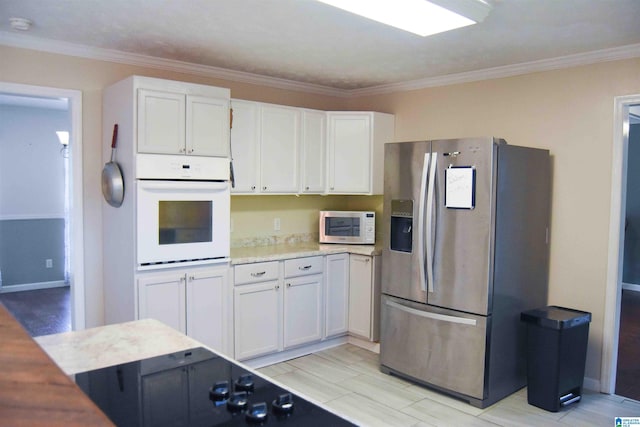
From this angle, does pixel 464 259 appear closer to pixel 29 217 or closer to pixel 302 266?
pixel 302 266

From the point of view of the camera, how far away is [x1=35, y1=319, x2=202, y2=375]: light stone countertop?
1.57 meters

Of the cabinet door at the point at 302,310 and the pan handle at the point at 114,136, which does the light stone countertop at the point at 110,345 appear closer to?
the pan handle at the point at 114,136

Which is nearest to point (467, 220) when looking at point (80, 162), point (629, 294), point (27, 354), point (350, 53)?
point (350, 53)

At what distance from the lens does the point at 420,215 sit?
3602 mm

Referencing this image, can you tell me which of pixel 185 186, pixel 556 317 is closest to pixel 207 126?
pixel 185 186

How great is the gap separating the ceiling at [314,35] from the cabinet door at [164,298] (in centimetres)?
159

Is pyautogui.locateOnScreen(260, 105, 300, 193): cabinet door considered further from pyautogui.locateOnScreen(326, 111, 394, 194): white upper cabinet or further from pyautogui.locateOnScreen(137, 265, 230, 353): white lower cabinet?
pyautogui.locateOnScreen(137, 265, 230, 353): white lower cabinet

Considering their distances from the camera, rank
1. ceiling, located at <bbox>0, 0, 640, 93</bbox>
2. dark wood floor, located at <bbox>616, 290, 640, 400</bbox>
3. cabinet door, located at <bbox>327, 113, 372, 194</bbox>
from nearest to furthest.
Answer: ceiling, located at <bbox>0, 0, 640, 93</bbox> → dark wood floor, located at <bbox>616, 290, 640, 400</bbox> → cabinet door, located at <bbox>327, 113, 372, 194</bbox>

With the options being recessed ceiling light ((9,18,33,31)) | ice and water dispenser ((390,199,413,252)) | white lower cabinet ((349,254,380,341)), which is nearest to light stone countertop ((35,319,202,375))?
recessed ceiling light ((9,18,33,31))

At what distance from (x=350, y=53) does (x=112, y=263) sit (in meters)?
2.26

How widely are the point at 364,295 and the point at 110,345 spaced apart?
2934 millimetres

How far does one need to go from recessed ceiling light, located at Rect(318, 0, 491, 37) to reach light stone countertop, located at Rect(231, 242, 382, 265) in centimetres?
199

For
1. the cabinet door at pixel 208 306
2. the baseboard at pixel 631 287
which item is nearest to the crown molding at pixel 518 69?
the cabinet door at pixel 208 306

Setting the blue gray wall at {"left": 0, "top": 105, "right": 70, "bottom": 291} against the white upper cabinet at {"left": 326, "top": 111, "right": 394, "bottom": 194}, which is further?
the blue gray wall at {"left": 0, "top": 105, "right": 70, "bottom": 291}
